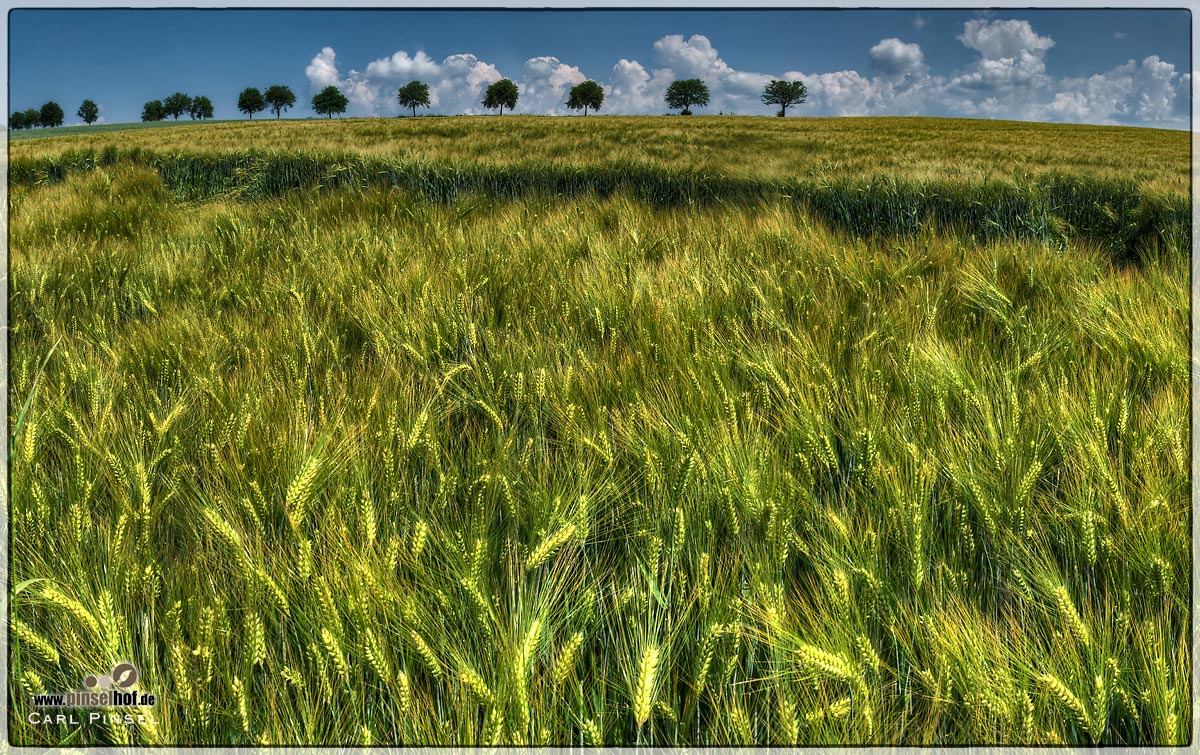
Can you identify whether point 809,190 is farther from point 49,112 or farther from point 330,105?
point 330,105

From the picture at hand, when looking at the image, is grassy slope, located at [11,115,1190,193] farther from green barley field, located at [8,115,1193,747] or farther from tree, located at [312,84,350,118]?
green barley field, located at [8,115,1193,747]

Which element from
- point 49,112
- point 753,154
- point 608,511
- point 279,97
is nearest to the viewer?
point 608,511

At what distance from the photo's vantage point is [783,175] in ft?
17.5

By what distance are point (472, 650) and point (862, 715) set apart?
17.5 inches

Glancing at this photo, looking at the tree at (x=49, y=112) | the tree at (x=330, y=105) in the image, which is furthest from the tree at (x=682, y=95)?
the tree at (x=49, y=112)

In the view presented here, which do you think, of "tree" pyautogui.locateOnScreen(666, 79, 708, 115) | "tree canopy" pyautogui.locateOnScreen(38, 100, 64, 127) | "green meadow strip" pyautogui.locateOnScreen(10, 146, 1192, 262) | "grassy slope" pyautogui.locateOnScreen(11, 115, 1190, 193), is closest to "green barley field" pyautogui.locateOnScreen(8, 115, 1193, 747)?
"tree canopy" pyautogui.locateOnScreen(38, 100, 64, 127)

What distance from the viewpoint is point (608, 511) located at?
1.07 meters

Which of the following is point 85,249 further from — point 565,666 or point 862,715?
point 862,715

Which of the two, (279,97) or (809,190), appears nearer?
(809,190)

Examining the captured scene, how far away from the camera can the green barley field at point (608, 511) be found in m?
0.68

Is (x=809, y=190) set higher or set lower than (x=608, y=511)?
higher

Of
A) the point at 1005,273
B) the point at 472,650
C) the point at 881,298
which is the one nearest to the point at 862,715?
the point at 472,650

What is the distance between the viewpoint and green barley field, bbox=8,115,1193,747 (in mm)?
684

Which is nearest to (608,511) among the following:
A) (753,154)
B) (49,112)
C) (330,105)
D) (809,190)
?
(809,190)
